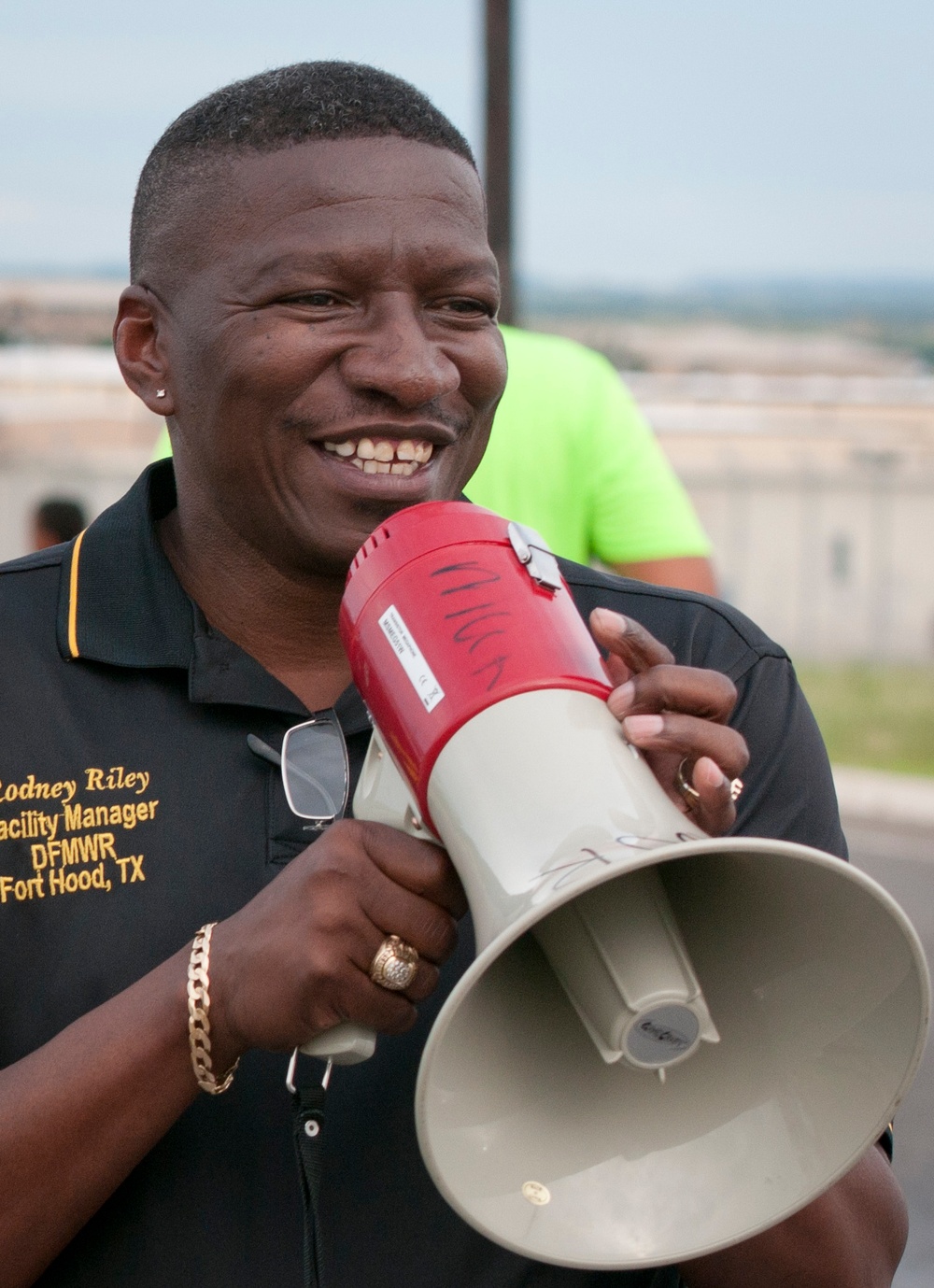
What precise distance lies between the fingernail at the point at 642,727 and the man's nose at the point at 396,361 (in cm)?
52

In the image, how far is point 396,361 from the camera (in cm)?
189

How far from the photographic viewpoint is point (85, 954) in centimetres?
183

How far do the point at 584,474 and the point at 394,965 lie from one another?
236 cm

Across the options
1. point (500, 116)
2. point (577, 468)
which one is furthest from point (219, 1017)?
point (500, 116)

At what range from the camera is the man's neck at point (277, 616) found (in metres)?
2.08

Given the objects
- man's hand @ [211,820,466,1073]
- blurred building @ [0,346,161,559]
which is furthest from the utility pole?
blurred building @ [0,346,161,559]

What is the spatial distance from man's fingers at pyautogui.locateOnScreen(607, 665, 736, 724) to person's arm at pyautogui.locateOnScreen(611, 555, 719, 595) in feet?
7.26

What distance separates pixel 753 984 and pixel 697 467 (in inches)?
696

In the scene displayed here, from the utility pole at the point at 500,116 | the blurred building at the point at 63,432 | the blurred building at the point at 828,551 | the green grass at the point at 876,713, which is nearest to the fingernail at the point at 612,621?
the utility pole at the point at 500,116

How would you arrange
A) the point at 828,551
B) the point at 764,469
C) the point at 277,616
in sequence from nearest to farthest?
the point at 277,616
the point at 828,551
the point at 764,469

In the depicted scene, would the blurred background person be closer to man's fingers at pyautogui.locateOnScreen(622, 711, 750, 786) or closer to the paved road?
the paved road

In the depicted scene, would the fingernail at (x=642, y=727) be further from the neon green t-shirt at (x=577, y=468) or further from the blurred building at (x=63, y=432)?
the blurred building at (x=63, y=432)

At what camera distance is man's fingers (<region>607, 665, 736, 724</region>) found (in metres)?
1.57

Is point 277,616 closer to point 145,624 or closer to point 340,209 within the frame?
point 145,624
